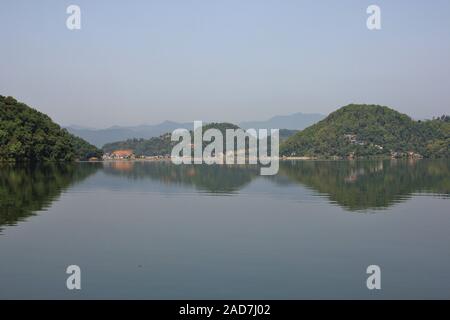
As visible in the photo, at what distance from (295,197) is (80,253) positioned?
28.6 meters

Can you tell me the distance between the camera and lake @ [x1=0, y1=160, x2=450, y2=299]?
18.4 metres

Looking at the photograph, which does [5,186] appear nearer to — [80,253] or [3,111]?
[80,253]

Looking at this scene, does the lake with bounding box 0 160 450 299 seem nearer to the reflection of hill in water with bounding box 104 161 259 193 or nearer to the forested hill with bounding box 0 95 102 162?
the reflection of hill in water with bounding box 104 161 259 193

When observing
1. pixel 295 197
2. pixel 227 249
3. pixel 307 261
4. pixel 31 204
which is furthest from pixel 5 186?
pixel 307 261

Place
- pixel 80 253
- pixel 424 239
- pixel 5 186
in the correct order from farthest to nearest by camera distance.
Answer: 1. pixel 5 186
2. pixel 424 239
3. pixel 80 253

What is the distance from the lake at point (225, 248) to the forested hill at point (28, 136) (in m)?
94.4

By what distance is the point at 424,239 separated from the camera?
27766 mm

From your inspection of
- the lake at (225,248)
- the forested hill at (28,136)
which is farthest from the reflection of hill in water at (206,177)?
the forested hill at (28,136)

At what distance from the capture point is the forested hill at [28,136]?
134 m

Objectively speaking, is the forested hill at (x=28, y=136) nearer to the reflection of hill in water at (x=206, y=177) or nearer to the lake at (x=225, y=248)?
the reflection of hill in water at (x=206, y=177)

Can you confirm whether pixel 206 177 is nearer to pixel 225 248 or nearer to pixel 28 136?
pixel 225 248

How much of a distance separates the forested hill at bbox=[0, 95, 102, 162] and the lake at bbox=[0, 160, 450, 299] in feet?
310

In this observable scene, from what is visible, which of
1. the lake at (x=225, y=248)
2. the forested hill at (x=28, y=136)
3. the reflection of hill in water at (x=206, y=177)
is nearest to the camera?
the lake at (x=225, y=248)
